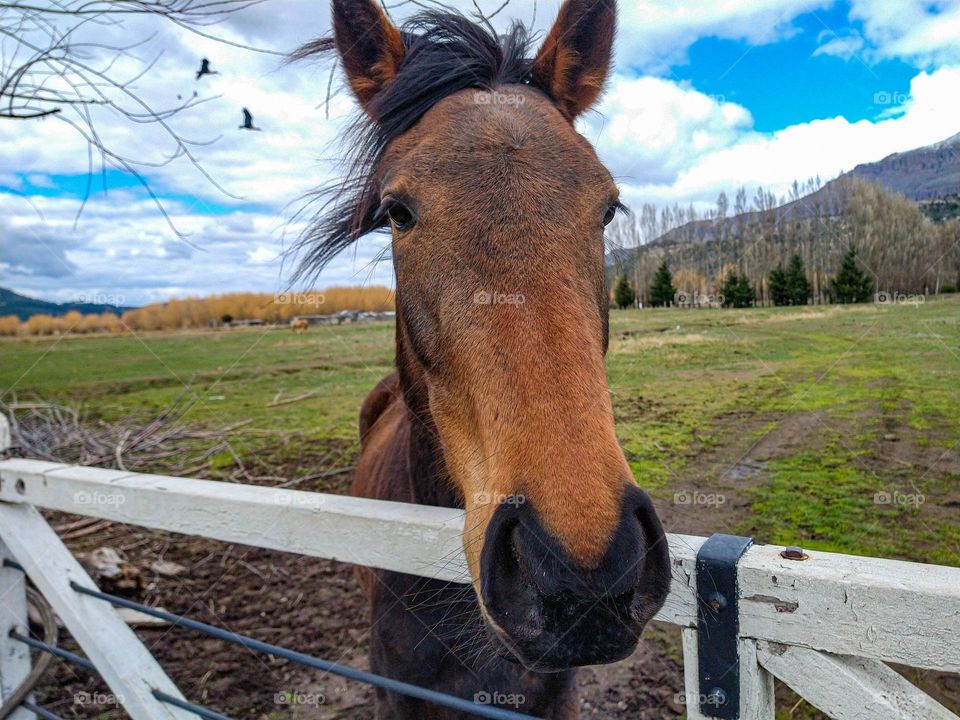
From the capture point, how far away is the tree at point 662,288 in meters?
3.50

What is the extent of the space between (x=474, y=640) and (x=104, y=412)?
12532 mm

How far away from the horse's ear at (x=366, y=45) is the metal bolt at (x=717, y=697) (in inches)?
88.2

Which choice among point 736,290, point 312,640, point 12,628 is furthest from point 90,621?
point 736,290

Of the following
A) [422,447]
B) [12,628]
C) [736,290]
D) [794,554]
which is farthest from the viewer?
[736,290]

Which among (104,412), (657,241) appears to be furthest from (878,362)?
(104,412)

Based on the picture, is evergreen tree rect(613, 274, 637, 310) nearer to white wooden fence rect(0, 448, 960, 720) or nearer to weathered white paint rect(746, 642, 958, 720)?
white wooden fence rect(0, 448, 960, 720)

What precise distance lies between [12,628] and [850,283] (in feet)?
16.2

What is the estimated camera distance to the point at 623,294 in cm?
385

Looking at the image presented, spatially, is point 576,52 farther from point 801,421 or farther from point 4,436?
point 4,436

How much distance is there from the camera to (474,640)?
5.72 ft

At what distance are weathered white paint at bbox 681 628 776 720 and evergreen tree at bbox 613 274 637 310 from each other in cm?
270

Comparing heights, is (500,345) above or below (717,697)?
above

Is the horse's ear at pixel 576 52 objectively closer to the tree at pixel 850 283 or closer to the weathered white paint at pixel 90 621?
the tree at pixel 850 283

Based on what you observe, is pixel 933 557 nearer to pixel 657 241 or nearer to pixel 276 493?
pixel 657 241
